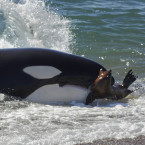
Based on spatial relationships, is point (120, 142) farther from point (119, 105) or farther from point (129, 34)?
point (129, 34)

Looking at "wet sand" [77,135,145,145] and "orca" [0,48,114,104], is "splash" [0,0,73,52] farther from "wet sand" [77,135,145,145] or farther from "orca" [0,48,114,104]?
"wet sand" [77,135,145,145]

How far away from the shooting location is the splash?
14.4 metres

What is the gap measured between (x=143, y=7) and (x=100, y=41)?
265 inches

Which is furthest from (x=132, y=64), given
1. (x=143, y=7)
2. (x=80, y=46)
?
(x=143, y=7)

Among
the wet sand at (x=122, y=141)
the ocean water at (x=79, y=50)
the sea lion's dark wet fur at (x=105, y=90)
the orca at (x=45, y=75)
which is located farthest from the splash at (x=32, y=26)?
the wet sand at (x=122, y=141)

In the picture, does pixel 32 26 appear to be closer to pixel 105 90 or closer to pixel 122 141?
pixel 105 90

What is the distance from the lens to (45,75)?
8.73m

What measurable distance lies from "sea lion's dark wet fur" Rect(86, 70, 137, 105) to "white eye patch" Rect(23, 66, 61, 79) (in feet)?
2.57

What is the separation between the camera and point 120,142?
6.50 meters

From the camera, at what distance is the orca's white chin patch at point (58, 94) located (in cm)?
872

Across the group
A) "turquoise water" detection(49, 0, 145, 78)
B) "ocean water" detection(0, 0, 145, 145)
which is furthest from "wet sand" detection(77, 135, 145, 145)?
"turquoise water" detection(49, 0, 145, 78)

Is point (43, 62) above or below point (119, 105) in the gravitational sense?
above

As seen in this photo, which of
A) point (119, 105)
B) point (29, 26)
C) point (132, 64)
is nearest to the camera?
point (119, 105)

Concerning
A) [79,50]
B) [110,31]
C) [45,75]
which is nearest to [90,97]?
[45,75]
